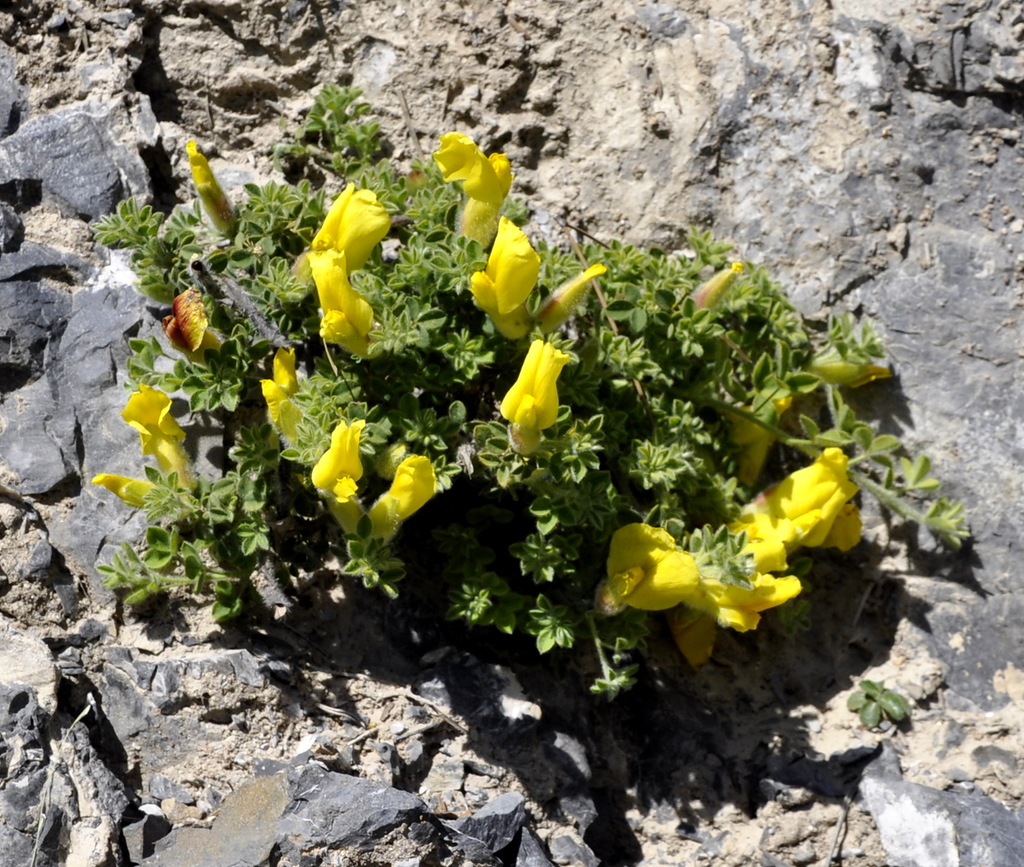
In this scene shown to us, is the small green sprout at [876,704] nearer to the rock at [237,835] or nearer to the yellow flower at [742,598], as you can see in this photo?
the yellow flower at [742,598]

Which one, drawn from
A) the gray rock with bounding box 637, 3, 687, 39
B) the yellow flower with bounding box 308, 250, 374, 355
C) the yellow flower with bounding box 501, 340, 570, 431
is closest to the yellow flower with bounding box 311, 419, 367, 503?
the yellow flower with bounding box 308, 250, 374, 355

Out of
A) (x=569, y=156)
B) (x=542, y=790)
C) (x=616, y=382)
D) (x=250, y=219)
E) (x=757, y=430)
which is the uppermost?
(x=250, y=219)

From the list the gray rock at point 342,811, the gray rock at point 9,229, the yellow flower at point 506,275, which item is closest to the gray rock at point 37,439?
the gray rock at point 9,229

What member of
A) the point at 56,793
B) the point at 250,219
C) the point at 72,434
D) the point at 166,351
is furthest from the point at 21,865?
the point at 250,219

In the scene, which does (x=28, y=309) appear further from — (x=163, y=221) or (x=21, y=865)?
(x=21, y=865)

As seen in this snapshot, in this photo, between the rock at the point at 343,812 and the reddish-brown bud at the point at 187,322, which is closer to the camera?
the rock at the point at 343,812

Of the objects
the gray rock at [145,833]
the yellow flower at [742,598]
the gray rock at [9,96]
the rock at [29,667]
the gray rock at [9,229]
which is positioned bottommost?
the yellow flower at [742,598]

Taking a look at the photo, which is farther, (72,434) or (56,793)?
(72,434)

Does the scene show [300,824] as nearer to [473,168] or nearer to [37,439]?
[37,439]
